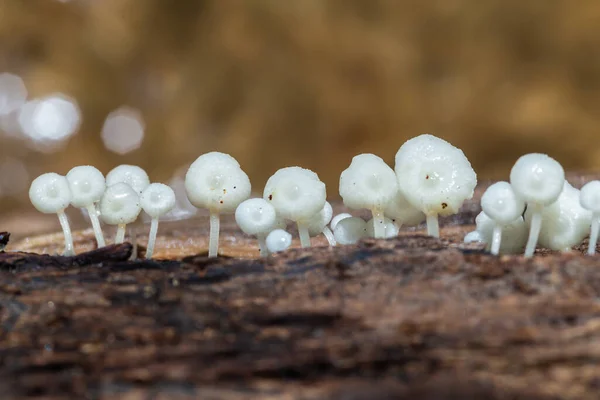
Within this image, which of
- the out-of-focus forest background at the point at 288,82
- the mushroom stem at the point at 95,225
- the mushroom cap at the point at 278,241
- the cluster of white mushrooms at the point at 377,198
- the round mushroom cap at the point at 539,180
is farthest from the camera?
the out-of-focus forest background at the point at 288,82

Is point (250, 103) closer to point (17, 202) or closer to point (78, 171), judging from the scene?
point (17, 202)

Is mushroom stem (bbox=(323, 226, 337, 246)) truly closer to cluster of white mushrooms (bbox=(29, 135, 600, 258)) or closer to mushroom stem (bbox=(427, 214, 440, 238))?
cluster of white mushrooms (bbox=(29, 135, 600, 258))

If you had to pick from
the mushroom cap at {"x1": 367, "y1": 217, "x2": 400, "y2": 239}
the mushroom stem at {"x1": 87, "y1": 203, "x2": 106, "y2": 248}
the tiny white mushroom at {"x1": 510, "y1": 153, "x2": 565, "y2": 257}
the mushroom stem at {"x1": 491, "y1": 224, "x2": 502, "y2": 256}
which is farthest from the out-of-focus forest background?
the tiny white mushroom at {"x1": 510, "y1": 153, "x2": 565, "y2": 257}

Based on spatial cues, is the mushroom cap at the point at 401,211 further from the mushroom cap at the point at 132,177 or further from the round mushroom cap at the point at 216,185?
the mushroom cap at the point at 132,177

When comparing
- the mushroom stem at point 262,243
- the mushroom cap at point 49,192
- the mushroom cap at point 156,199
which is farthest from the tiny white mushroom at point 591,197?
the mushroom cap at point 49,192

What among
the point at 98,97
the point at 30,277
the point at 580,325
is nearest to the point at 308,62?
the point at 98,97
